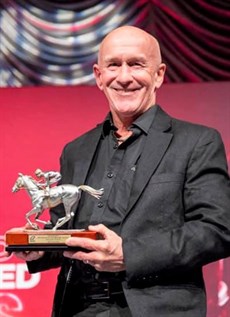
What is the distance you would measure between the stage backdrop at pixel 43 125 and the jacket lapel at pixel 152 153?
3.14ft

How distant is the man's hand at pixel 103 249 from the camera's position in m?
1.29

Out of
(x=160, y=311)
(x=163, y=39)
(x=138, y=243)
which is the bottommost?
(x=160, y=311)

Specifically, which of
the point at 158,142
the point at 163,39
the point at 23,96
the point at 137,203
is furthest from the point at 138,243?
the point at 163,39

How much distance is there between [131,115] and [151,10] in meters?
1.25

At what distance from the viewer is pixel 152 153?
1420 millimetres

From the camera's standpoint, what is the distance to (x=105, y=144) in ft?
5.13

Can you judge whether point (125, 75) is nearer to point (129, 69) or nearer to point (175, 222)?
point (129, 69)

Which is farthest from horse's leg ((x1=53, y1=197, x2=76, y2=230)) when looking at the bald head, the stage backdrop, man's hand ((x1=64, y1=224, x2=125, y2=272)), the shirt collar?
the stage backdrop

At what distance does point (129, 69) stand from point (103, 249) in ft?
1.37

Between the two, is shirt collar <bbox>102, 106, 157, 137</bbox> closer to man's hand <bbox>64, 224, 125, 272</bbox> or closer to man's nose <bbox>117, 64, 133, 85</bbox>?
man's nose <bbox>117, 64, 133, 85</bbox>

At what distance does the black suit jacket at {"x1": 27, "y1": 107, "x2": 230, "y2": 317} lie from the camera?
131 cm

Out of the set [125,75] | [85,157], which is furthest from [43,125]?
[125,75]

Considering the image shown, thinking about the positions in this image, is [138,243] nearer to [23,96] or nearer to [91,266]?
[91,266]

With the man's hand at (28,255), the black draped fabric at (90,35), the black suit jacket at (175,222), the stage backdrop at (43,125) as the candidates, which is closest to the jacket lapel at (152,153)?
the black suit jacket at (175,222)
